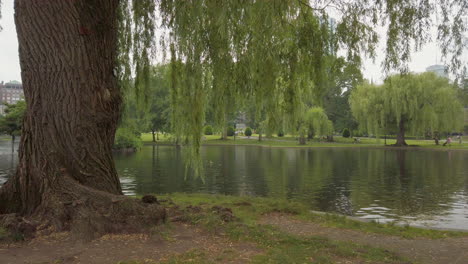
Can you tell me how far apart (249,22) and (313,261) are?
351 centimetres

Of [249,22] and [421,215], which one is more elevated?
[249,22]

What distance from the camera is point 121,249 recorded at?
4.32 meters

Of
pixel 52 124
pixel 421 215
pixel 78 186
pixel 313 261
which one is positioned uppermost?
pixel 52 124

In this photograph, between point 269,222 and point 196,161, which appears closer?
point 196,161

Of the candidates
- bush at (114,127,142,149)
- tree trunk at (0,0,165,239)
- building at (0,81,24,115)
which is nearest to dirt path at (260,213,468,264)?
tree trunk at (0,0,165,239)

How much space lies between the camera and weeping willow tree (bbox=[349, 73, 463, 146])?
3391 cm

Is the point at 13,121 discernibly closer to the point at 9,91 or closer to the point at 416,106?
the point at 416,106

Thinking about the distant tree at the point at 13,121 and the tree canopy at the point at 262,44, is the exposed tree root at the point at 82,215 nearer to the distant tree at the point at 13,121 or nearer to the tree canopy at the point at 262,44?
the tree canopy at the point at 262,44

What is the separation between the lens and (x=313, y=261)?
13.6 ft

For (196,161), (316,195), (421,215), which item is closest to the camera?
(196,161)

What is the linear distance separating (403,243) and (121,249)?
387 cm

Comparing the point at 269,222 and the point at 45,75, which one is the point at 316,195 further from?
the point at 45,75

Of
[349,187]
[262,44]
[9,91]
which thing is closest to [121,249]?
[262,44]

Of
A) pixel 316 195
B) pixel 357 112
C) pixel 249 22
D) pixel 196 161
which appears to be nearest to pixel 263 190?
pixel 316 195
